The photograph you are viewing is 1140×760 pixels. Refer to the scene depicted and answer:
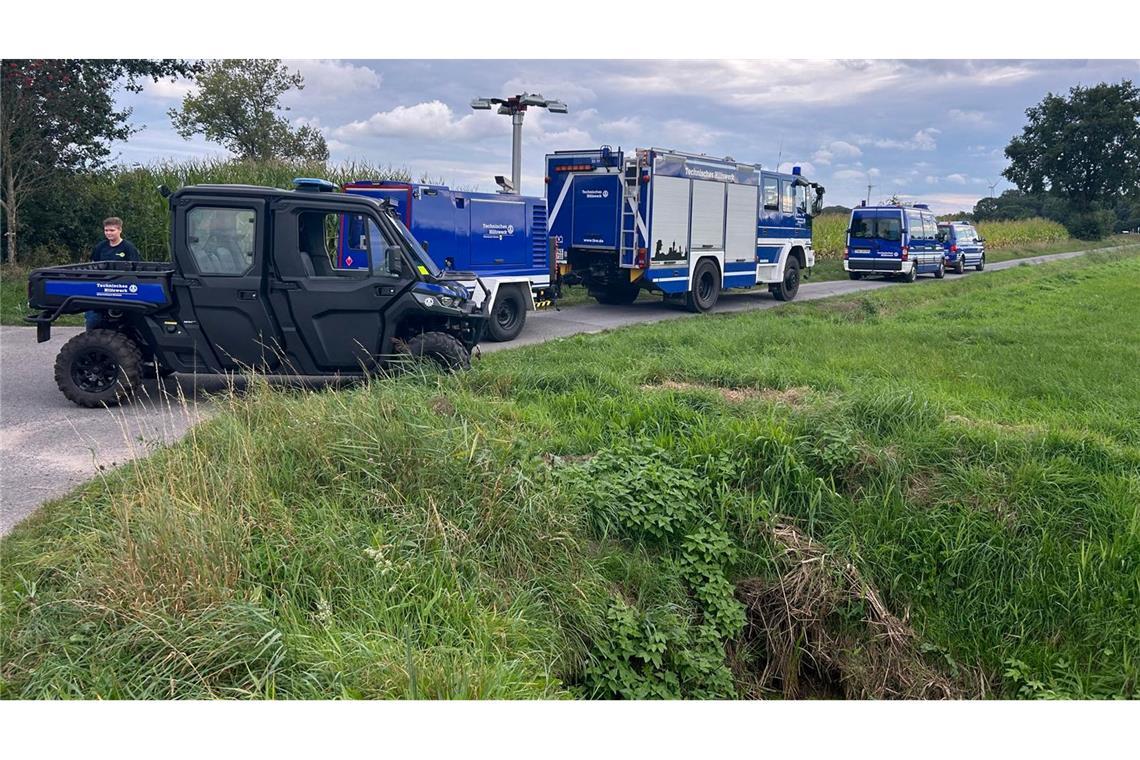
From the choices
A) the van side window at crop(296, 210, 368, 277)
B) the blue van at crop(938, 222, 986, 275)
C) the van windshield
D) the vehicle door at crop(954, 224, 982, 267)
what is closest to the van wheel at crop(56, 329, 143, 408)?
the van side window at crop(296, 210, 368, 277)

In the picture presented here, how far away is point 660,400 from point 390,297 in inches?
111

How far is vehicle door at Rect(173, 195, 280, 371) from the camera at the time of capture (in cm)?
Answer: 799

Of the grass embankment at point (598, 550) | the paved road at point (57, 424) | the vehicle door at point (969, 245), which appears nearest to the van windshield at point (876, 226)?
the vehicle door at point (969, 245)

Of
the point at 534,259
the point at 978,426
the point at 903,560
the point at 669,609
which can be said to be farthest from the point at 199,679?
the point at 534,259

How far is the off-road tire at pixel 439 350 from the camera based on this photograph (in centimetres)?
834

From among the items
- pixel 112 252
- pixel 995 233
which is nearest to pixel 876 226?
pixel 112 252

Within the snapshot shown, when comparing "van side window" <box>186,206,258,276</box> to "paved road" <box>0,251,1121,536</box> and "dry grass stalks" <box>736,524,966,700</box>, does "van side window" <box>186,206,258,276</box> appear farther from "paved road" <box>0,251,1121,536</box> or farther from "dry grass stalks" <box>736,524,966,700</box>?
"dry grass stalks" <box>736,524,966,700</box>

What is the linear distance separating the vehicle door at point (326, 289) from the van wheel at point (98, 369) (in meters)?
1.44

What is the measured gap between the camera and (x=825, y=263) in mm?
32125

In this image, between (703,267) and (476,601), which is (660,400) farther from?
(703,267)

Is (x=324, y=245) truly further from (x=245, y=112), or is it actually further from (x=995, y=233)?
(x=995, y=233)

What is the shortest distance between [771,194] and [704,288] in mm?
3196

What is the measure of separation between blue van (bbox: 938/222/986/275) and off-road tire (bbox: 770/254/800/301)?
12.9 m

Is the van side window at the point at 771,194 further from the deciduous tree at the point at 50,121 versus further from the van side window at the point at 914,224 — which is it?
the deciduous tree at the point at 50,121
